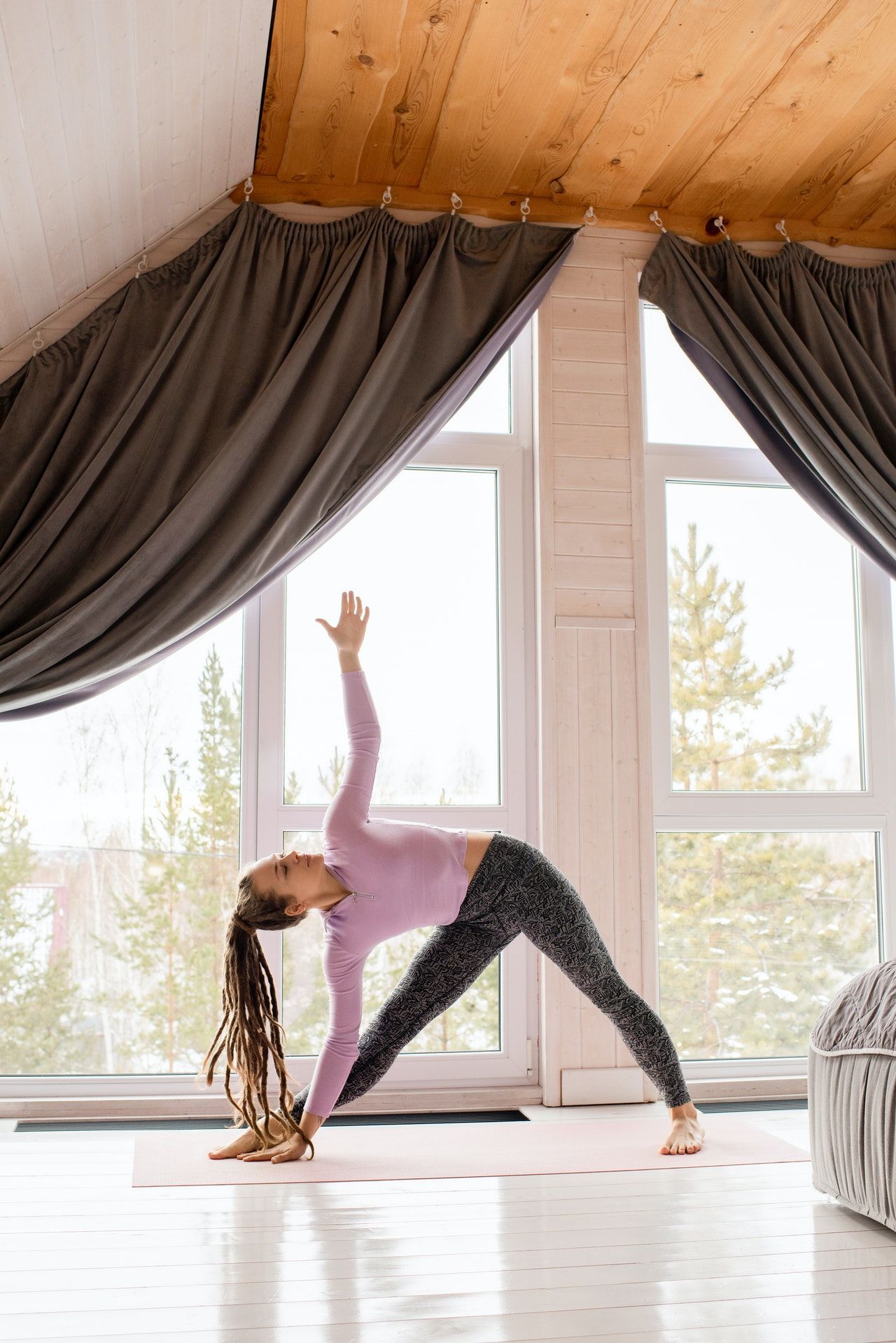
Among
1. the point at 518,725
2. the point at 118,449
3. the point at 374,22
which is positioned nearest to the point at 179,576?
the point at 118,449

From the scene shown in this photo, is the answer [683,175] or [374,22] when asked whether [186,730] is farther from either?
[683,175]

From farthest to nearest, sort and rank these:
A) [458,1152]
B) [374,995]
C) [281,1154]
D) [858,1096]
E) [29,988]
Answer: [374,995] < [29,988] < [458,1152] < [281,1154] < [858,1096]

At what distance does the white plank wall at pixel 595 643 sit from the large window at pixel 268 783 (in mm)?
131

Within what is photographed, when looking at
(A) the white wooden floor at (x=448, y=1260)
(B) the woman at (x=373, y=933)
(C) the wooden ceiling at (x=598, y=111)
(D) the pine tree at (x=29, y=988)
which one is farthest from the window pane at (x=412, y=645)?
(A) the white wooden floor at (x=448, y=1260)

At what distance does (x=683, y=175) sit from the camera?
3.38 meters

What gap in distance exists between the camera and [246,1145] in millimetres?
2561

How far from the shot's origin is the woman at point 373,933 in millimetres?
2516

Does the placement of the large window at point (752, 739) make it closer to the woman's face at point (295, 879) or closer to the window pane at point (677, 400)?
the window pane at point (677, 400)

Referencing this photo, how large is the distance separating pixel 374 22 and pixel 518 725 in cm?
190

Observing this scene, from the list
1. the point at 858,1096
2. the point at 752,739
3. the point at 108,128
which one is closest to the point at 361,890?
the point at 858,1096

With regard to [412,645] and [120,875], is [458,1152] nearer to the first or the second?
[120,875]

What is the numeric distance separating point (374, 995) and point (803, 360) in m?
2.29

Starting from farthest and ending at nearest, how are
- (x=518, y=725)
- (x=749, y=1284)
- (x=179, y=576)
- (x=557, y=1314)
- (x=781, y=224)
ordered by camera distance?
(x=781, y=224), (x=518, y=725), (x=179, y=576), (x=749, y=1284), (x=557, y=1314)

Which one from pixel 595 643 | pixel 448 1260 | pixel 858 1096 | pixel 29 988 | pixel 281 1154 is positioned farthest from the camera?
pixel 595 643
